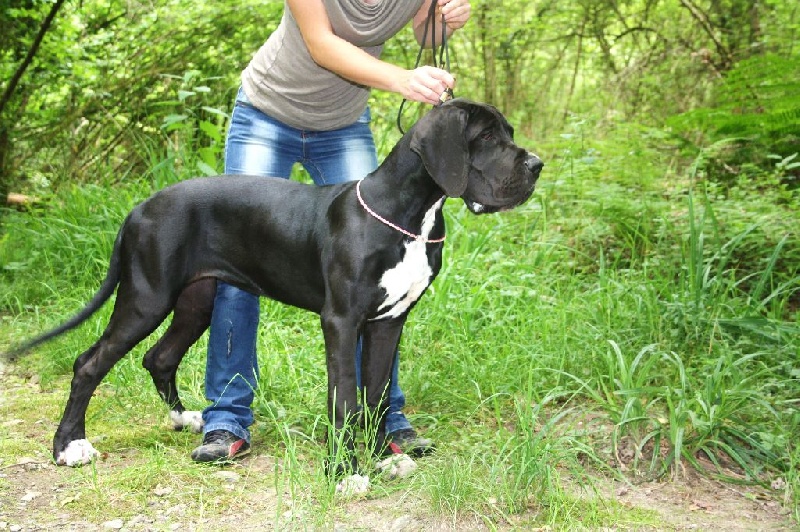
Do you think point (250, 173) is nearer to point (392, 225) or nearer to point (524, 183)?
point (392, 225)

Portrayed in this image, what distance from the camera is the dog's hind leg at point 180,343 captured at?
→ 394 centimetres

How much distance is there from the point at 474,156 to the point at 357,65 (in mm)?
544

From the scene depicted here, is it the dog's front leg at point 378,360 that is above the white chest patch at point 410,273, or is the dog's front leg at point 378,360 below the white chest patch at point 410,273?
below

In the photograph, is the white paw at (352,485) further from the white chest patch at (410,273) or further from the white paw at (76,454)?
the white paw at (76,454)

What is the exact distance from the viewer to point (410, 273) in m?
3.25

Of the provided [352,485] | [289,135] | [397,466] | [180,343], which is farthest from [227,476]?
[289,135]

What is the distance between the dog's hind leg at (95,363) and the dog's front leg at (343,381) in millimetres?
828

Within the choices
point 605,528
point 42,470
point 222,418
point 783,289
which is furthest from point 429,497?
point 783,289

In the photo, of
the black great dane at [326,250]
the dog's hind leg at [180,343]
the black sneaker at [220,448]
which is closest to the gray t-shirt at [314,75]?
the black great dane at [326,250]

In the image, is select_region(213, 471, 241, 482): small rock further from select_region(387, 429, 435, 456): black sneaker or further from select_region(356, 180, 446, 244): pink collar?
select_region(356, 180, 446, 244): pink collar

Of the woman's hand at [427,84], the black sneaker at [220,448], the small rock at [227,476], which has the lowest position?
the small rock at [227,476]

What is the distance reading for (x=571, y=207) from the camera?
20.9 ft

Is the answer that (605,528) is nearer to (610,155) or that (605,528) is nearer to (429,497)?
(429,497)

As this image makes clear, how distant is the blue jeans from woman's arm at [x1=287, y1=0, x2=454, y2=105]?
0.50 metres
